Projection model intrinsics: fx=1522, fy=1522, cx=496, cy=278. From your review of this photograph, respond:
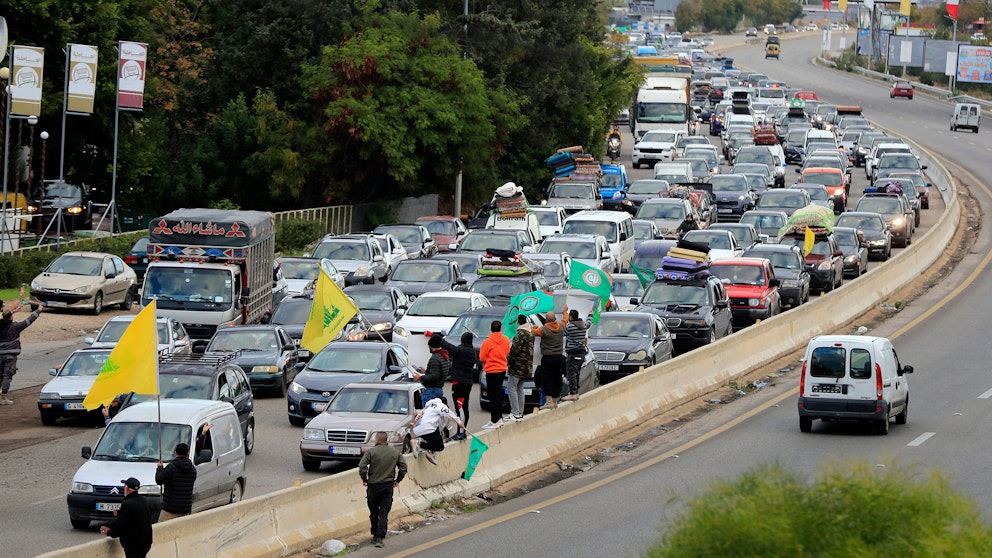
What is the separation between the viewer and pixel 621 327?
94.0 feet

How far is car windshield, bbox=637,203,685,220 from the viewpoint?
4666 centimetres

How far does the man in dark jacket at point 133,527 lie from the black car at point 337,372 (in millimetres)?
9826

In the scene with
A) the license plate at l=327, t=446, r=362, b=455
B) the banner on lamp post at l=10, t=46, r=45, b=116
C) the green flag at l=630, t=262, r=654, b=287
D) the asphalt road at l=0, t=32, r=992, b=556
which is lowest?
the asphalt road at l=0, t=32, r=992, b=556

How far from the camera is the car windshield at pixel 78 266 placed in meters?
36.7

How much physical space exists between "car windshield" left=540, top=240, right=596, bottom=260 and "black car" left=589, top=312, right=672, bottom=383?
900cm

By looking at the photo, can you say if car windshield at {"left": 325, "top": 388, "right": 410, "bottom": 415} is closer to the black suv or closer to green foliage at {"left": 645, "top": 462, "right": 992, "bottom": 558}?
the black suv

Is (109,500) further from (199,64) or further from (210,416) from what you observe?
(199,64)

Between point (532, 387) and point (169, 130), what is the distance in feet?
125

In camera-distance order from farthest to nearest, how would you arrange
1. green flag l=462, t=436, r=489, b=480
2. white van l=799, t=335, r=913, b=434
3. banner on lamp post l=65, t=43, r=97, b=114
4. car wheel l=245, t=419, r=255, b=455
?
banner on lamp post l=65, t=43, r=97, b=114
white van l=799, t=335, r=913, b=434
car wheel l=245, t=419, r=255, b=455
green flag l=462, t=436, r=489, b=480

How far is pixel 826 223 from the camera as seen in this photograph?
40469 millimetres

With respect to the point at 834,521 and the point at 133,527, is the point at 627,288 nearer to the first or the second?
the point at 133,527

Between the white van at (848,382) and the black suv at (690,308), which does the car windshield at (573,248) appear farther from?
the white van at (848,382)

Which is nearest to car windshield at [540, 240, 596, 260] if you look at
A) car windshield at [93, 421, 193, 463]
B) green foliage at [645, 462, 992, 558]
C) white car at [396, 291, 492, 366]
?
white car at [396, 291, 492, 366]

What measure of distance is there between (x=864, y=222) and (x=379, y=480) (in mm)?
32526
